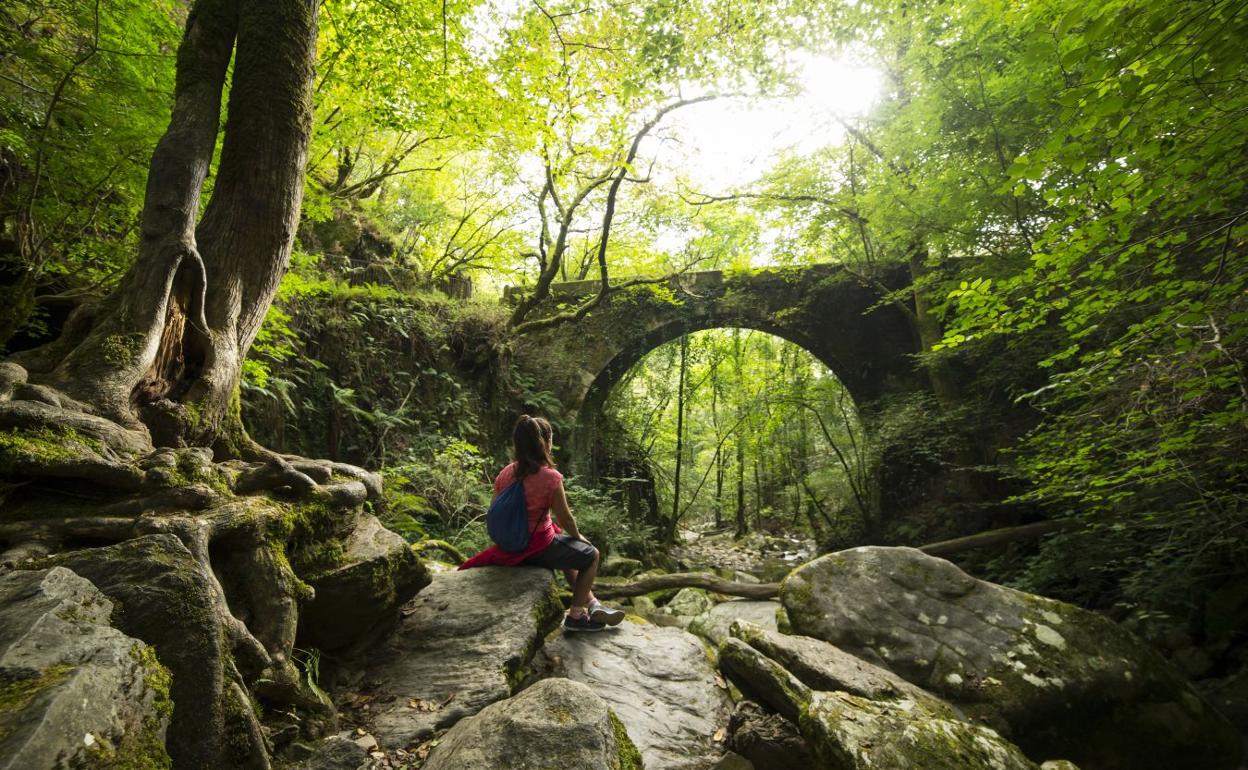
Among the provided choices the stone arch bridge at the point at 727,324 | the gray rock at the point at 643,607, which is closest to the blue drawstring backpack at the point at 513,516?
the gray rock at the point at 643,607

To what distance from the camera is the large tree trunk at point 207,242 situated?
7.98ft

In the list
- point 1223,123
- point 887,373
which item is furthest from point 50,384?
point 887,373

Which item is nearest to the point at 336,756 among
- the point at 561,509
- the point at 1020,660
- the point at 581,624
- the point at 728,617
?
the point at 561,509

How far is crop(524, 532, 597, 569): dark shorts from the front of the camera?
140 inches

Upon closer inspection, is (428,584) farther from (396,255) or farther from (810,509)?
(810,509)

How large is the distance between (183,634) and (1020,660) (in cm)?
453

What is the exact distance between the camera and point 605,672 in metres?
3.19

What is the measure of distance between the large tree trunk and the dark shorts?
74.9 inches

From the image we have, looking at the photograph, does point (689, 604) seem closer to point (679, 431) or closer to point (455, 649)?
point (455, 649)

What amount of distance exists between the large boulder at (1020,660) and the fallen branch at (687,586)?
2.16 metres

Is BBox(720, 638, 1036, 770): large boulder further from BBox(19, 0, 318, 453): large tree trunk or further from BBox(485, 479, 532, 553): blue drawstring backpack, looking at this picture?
BBox(19, 0, 318, 453): large tree trunk

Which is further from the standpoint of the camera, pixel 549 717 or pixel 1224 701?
pixel 1224 701

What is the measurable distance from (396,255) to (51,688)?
29.7 ft

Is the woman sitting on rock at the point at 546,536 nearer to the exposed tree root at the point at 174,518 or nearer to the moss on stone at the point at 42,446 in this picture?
the exposed tree root at the point at 174,518
